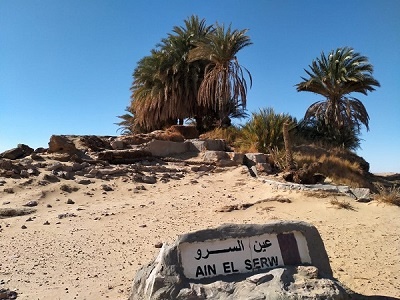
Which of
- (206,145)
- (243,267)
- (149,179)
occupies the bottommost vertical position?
(243,267)

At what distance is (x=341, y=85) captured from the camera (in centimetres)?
1877

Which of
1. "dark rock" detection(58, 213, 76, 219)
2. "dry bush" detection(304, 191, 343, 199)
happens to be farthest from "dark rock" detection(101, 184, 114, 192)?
"dry bush" detection(304, 191, 343, 199)

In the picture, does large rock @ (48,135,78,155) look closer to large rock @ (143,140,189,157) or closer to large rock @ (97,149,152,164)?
large rock @ (97,149,152,164)

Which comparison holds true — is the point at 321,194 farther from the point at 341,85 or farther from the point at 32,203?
the point at 341,85

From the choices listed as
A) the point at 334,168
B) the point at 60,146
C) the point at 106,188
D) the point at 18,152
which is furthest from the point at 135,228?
the point at 334,168

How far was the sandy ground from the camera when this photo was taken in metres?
4.78

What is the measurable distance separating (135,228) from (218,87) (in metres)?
11.2

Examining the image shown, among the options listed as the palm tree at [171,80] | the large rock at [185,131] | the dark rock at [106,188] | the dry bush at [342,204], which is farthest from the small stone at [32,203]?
the palm tree at [171,80]

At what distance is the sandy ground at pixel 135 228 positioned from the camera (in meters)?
4.78

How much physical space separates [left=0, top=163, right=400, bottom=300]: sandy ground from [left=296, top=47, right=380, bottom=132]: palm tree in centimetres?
990

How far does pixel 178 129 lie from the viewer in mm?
16188

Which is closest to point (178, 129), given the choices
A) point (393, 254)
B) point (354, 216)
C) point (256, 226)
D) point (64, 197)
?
point (64, 197)

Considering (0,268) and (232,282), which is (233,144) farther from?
(232,282)

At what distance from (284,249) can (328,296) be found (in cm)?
66
